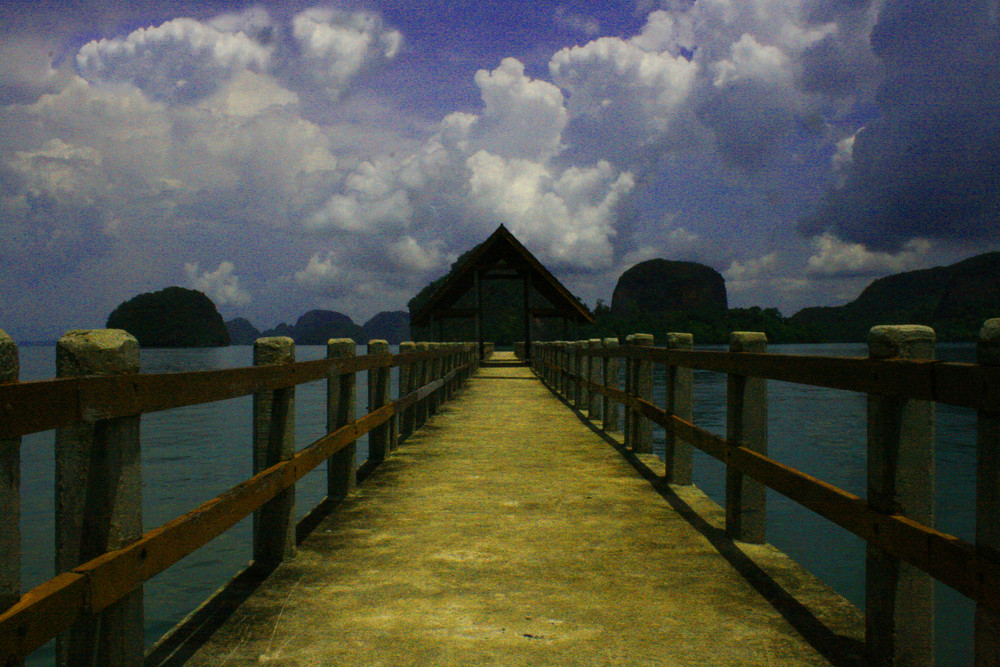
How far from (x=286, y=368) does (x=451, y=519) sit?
1.74 m

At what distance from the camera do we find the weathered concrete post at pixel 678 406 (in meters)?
5.73

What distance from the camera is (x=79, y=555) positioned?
87.6 inches

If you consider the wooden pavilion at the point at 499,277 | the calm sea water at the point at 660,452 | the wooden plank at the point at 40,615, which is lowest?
the calm sea water at the point at 660,452

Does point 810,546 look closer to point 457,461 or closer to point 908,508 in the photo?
point 457,461

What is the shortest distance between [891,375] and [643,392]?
4743 millimetres

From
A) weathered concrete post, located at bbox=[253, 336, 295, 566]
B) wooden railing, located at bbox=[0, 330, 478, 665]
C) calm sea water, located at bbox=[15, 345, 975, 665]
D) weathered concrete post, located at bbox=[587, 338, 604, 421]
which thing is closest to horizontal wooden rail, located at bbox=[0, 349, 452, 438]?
wooden railing, located at bbox=[0, 330, 478, 665]

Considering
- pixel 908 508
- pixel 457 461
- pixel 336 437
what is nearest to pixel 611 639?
pixel 908 508

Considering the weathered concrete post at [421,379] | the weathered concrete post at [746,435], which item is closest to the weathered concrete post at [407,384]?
the weathered concrete post at [421,379]

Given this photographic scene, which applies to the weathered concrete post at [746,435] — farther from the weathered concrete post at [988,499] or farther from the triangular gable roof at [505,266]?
the triangular gable roof at [505,266]

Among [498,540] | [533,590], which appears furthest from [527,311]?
[533,590]

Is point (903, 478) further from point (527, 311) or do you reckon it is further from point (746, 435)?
point (527, 311)

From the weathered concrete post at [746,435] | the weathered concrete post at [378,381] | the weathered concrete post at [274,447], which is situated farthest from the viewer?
the weathered concrete post at [378,381]

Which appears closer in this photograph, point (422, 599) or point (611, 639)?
point (611, 639)

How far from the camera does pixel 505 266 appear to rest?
2611 cm
